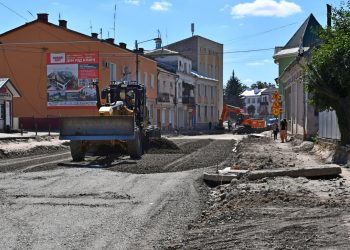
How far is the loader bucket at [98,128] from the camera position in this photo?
2016cm

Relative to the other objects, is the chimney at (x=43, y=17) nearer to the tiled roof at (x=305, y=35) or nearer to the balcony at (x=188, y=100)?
the tiled roof at (x=305, y=35)

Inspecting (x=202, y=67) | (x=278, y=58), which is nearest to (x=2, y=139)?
(x=278, y=58)

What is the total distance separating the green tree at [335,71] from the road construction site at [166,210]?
3.57 m

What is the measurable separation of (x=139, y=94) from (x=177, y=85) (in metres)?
48.5

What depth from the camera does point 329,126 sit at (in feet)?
70.8

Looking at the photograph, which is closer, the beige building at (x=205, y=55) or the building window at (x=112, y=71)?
the building window at (x=112, y=71)

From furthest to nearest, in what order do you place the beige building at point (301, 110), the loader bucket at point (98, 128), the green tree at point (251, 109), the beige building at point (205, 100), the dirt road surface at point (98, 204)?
the green tree at point (251, 109), the beige building at point (205, 100), the beige building at point (301, 110), the loader bucket at point (98, 128), the dirt road surface at point (98, 204)

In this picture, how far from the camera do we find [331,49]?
720 inches

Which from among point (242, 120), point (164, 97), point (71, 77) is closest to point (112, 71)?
point (71, 77)

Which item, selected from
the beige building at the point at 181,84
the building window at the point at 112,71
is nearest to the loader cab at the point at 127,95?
the building window at the point at 112,71

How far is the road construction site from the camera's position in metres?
7.32

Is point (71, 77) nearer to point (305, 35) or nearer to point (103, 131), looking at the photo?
point (305, 35)

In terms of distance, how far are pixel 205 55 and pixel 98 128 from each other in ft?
230

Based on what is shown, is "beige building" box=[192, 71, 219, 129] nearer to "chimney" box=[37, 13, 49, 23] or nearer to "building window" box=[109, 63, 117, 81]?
"building window" box=[109, 63, 117, 81]
